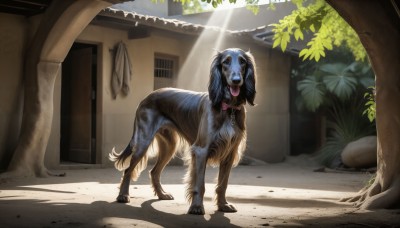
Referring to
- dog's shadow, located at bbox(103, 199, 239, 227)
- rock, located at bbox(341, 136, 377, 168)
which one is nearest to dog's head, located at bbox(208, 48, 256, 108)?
dog's shadow, located at bbox(103, 199, 239, 227)

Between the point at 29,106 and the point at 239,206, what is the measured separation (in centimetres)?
495

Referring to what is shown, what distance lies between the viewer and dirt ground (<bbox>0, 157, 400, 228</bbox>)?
4.80 metres

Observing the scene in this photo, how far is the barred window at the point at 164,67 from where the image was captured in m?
13.2

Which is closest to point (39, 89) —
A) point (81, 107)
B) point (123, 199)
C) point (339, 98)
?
point (81, 107)

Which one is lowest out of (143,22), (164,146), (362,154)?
(362,154)

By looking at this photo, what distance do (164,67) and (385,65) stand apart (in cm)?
→ 805

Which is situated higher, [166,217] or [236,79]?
[236,79]

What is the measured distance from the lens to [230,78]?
5.46 m

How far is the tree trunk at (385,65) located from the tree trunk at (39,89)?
15.8 feet

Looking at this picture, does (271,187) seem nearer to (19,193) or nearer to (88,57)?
(19,193)

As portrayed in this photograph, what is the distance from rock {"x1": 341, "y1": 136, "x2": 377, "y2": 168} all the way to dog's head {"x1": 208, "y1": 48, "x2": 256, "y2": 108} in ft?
26.2

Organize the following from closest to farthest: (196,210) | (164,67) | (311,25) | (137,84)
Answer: (196,210)
(311,25)
(137,84)
(164,67)

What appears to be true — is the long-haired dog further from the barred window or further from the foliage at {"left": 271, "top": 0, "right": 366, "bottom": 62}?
the barred window

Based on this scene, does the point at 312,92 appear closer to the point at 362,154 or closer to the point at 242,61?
the point at 362,154
